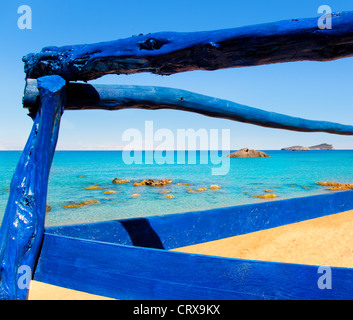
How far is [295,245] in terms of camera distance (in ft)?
12.9

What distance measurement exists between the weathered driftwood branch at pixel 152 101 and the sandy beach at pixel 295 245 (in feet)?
4.74

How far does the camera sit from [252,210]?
3.77 m

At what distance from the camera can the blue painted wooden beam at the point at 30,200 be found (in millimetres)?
1838

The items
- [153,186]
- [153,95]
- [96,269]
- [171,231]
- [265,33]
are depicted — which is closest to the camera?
[265,33]

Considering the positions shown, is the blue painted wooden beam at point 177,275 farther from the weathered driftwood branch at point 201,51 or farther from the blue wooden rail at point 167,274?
the weathered driftwood branch at point 201,51

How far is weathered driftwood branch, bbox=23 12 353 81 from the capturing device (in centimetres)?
158

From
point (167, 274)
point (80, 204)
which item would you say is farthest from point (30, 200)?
point (80, 204)

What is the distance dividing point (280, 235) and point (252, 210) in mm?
589

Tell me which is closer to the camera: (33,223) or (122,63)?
(33,223)

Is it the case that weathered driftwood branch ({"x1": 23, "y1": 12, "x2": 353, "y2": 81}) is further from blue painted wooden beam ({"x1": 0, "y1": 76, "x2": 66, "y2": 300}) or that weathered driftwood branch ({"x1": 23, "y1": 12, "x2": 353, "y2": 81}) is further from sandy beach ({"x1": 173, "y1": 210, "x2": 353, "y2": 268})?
sandy beach ({"x1": 173, "y1": 210, "x2": 353, "y2": 268})

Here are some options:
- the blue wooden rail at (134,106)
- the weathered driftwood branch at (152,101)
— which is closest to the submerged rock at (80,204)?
the weathered driftwood branch at (152,101)

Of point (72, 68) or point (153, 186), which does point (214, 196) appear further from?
point (72, 68)

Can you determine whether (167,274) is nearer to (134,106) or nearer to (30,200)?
(30,200)

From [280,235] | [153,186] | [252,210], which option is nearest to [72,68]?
[252,210]
